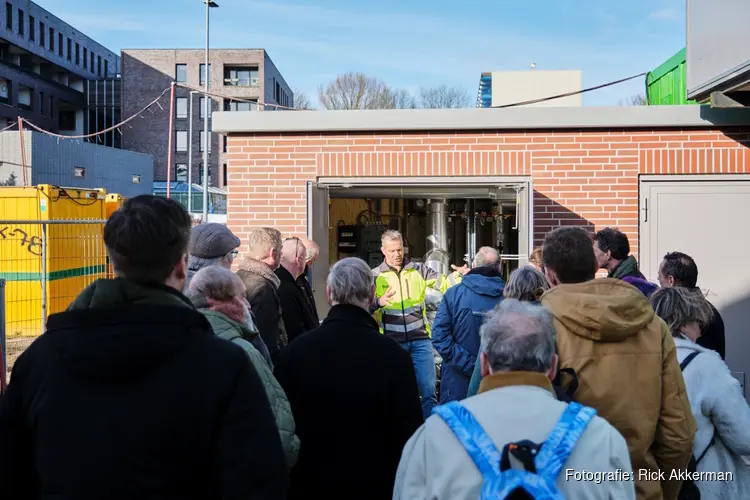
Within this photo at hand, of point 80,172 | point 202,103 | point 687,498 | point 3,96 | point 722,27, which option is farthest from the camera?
point 202,103

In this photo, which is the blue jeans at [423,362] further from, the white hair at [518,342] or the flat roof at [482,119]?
the white hair at [518,342]

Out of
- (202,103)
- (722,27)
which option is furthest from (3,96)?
(722,27)

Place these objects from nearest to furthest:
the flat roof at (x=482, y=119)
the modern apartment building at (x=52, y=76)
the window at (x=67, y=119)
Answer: the flat roof at (x=482, y=119), the modern apartment building at (x=52, y=76), the window at (x=67, y=119)

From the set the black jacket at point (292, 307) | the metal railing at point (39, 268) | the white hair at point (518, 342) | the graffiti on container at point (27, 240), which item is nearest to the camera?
the white hair at point (518, 342)

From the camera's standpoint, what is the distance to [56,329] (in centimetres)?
204

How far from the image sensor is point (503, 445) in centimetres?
205

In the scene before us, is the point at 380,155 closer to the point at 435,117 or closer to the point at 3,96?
the point at 435,117

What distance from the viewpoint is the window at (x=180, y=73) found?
222 feet

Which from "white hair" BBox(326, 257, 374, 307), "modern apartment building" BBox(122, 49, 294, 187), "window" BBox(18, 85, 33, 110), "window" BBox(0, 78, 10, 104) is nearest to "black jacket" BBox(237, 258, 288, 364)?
"white hair" BBox(326, 257, 374, 307)

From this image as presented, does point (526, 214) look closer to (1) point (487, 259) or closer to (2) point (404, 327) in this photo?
(1) point (487, 259)

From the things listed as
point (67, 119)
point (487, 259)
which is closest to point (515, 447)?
point (487, 259)

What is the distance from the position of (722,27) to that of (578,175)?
201 centimetres

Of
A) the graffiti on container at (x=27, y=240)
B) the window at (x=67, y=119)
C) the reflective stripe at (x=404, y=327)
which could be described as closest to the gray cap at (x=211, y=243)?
the reflective stripe at (x=404, y=327)

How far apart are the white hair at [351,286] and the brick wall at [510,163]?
15.3 feet
